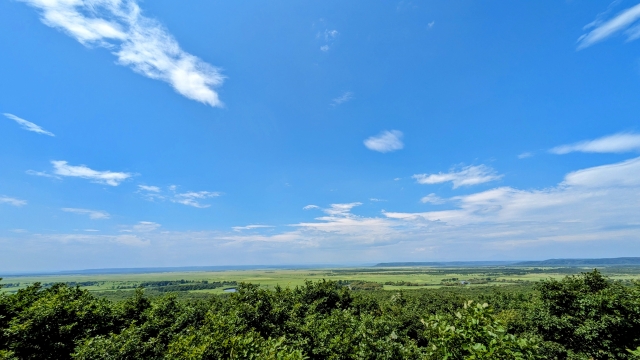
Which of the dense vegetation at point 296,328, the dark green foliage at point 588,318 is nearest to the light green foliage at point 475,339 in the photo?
the dense vegetation at point 296,328

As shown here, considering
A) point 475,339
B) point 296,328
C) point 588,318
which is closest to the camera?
point 475,339

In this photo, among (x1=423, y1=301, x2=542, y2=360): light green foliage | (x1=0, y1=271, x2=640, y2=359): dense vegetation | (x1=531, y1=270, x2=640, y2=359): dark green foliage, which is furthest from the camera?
(x1=531, y1=270, x2=640, y2=359): dark green foliage

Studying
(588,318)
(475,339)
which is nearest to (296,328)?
(475,339)

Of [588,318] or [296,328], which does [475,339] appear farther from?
[588,318]

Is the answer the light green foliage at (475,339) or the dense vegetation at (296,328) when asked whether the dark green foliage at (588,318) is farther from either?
the light green foliage at (475,339)

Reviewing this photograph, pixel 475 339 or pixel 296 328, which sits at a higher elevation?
pixel 475 339

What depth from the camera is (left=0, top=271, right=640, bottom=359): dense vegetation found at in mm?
7648

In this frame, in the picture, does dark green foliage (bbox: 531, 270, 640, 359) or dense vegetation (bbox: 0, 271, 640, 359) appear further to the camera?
dark green foliage (bbox: 531, 270, 640, 359)

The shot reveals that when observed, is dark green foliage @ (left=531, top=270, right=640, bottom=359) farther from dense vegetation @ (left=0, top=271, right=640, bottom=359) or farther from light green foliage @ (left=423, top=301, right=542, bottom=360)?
light green foliage @ (left=423, top=301, right=542, bottom=360)

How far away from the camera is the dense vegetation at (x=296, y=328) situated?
7648 millimetres

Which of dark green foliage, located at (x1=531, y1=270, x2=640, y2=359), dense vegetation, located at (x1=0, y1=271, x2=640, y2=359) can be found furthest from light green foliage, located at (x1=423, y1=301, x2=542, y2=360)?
dark green foliage, located at (x1=531, y1=270, x2=640, y2=359)

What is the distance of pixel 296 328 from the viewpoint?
21.8m

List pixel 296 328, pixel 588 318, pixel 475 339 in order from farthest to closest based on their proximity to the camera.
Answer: pixel 588 318
pixel 296 328
pixel 475 339

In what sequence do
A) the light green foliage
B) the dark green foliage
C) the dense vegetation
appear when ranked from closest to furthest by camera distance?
the light green foliage, the dense vegetation, the dark green foliage
